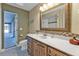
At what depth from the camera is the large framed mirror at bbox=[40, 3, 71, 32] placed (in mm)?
1723

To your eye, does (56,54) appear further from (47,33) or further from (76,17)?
(47,33)

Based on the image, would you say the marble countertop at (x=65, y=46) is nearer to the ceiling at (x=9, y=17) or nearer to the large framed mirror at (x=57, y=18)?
the large framed mirror at (x=57, y=18)

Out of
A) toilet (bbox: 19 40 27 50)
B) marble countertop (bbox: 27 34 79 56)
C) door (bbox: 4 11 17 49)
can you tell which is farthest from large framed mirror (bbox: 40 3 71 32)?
door (bbox: 4 11 17 49)

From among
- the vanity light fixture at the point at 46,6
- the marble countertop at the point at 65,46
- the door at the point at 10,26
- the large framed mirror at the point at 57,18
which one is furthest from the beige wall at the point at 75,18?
the door at the point at 10,26

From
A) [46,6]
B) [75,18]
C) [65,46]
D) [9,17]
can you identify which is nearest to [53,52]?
[65,46]

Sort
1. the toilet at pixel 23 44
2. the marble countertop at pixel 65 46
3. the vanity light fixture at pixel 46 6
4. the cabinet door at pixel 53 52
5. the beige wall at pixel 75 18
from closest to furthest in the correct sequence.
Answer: the marble countertop at pixel 65 46
the cabinet door at pixel 53 52
the beige wall at pixel 75 18
the toilet at pixel 23 44
the vanity light fixture at pixel 46 6

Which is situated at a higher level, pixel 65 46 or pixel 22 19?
pixel 22 19

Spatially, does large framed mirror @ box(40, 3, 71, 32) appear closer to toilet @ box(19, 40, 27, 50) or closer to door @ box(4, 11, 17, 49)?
Answer: toilet @ box(19, 40, 27, 50)

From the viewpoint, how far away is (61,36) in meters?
1.82

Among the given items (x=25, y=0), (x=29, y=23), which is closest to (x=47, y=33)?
(x=29, y=23)

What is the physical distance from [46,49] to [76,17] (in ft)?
2.04

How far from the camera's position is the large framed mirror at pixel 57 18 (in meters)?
1.72

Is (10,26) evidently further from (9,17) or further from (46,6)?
(46,6)

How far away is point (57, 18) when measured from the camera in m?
1.98
